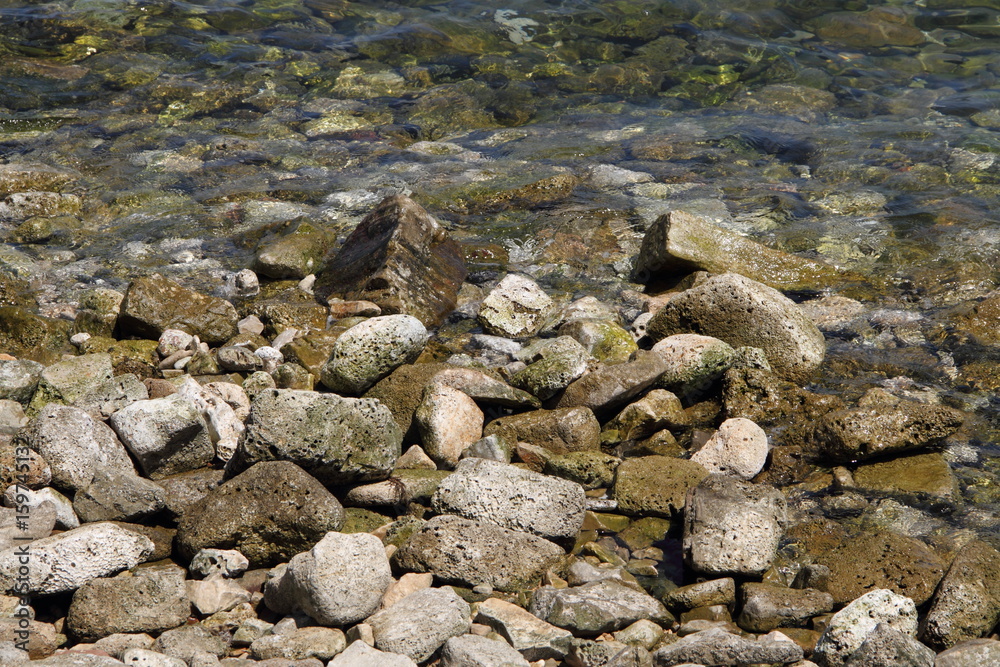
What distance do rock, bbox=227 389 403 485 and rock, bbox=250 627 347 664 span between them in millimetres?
1207

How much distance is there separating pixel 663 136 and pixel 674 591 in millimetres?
8970

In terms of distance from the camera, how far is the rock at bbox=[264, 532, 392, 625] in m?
4.13

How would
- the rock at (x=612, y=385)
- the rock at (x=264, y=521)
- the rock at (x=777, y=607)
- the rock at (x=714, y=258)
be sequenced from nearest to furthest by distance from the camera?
the rock at (x=777, y=607) < the rock at (x=264, y=521) < the rock at (x=612, y=385) < the rock at (x=714, y=258)

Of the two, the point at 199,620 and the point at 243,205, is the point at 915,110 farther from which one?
the point at 199,620

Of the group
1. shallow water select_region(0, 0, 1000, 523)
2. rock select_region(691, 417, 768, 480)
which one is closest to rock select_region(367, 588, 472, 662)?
rock select_region(691, 417, 768, 480)

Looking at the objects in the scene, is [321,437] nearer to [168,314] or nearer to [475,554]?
[475,554]

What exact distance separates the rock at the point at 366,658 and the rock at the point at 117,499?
5.62ft

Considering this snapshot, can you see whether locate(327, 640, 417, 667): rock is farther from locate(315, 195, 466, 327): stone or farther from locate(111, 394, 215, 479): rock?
locate(315, 195, 466, 327): stone

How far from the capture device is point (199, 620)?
14.3 ft

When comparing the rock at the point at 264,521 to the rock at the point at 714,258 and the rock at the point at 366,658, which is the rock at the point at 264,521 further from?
the rock at the point at 714,258

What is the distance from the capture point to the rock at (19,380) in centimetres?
591

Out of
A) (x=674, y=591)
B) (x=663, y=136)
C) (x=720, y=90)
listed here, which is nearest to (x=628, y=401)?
(x=674, y=591)

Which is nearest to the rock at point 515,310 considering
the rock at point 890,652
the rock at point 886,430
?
the rock at point 886,430

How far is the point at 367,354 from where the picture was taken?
622 centimetres
